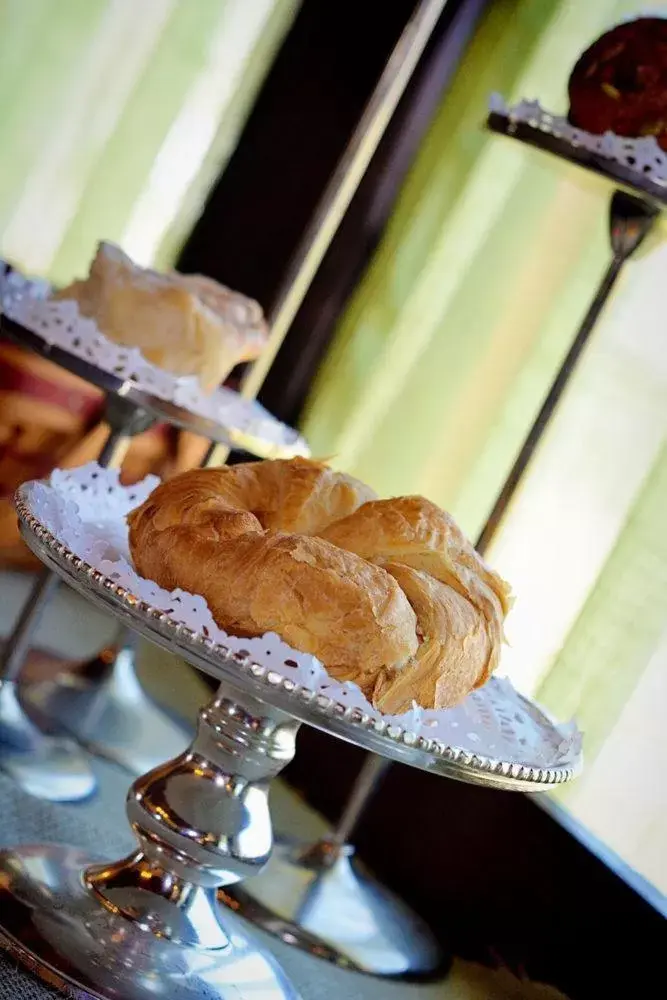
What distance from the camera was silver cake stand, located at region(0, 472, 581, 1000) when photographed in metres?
0.81

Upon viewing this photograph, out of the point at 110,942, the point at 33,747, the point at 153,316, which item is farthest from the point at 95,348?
the point at 110,942

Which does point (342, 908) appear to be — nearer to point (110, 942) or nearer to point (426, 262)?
point (110, 942)

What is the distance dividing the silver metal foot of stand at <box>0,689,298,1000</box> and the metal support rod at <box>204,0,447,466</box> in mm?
746

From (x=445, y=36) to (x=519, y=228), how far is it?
294 mm

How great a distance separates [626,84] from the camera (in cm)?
104

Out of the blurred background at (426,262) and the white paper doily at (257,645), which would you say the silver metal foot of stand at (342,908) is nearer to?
the blurred background at (426,262)

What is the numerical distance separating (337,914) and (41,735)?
36cm

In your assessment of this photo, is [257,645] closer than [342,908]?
Yes

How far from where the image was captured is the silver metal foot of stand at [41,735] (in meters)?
1.13

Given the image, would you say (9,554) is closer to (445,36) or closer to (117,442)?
(117,442)

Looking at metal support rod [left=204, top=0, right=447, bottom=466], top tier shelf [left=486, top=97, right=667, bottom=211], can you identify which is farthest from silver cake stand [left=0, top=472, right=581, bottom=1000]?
metal support rod [left=204, top=0, right=447, bottom=466]

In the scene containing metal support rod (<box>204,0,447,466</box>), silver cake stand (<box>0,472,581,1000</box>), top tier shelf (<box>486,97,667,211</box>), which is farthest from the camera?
metal support rod (<box>204,0,447,466</box>)

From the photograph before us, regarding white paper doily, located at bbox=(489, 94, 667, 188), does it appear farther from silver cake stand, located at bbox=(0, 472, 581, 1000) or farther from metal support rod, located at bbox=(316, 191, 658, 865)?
silver cake stand, located at bbox=(0, 472, 581, 1000)

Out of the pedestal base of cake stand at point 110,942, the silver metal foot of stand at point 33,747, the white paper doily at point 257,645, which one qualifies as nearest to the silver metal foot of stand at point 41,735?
the silver metal foot of stand at point 33,747
